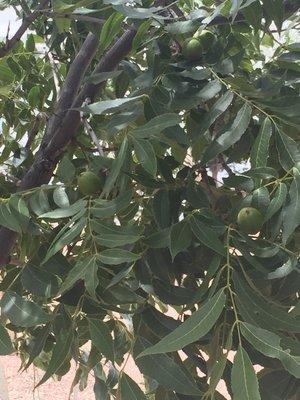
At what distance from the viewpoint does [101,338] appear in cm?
64

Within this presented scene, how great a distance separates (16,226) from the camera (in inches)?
25.4

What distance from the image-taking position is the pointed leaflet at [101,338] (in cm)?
63

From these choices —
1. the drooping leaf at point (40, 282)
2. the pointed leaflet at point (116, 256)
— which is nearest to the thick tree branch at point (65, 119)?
the drooping leaf at point (40, 282)

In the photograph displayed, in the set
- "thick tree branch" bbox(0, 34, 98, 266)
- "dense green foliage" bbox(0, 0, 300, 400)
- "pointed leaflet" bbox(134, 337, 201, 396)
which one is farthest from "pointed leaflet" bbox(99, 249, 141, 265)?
"thick tree branch" bbox(0, 34, 98, 266)

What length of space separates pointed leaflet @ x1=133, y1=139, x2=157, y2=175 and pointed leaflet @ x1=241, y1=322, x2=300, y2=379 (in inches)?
7.1

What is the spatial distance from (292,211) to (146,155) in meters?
0.15

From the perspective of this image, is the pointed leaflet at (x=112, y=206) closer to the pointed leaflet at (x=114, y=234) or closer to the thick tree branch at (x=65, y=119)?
the pointed leaflet at (x=114, y=234)

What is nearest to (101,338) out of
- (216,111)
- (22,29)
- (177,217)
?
(177,217)

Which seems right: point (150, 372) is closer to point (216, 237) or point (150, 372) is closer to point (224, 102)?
point (216, 237)

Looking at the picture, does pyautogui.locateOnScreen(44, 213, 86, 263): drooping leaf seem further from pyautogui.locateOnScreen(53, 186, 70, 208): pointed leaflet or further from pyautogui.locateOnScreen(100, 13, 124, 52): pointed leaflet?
pyautogui.locateOnScreen(100, 13, 124, 52): pointed leaflet

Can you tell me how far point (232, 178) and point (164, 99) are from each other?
109 mm

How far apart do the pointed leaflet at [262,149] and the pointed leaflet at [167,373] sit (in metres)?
0.21

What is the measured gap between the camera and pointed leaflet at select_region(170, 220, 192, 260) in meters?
0.60

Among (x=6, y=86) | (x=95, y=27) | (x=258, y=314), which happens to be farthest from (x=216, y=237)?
(x=6, y=86)
